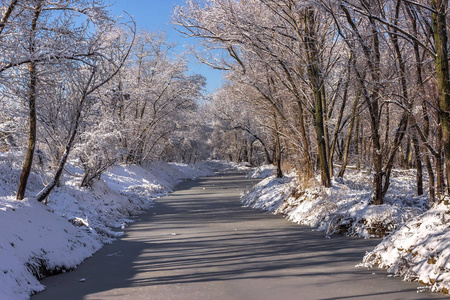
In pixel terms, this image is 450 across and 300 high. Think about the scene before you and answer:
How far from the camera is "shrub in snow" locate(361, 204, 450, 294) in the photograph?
5.62 meters

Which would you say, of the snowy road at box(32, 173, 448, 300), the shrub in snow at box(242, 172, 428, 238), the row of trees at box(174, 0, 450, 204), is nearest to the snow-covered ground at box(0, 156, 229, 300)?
the snowy road at box(32, 173, 448, 300)

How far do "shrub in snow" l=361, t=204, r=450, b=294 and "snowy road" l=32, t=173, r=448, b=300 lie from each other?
0.75 ft

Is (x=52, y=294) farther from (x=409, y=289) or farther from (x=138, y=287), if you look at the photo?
(x=409, y=289)

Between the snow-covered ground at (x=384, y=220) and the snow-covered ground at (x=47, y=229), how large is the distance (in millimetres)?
5047

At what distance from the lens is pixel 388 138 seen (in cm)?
1069

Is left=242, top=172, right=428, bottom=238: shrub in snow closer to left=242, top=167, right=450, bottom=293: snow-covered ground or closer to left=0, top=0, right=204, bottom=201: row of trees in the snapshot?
left=242, top=167, right=450, bottom=293: snow-covered ground

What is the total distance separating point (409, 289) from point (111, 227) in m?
8.42

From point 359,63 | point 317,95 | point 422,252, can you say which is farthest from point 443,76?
point 317,95

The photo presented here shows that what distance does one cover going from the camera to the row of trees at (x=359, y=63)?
7859mm

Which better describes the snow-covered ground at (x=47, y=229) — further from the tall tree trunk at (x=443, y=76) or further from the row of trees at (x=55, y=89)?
the tall tree trunk at (x=443, y=76)

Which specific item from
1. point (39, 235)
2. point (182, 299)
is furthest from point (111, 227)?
point (182, 299)

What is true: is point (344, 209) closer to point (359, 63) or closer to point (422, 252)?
point (359, 63)

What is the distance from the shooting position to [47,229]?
7609mm

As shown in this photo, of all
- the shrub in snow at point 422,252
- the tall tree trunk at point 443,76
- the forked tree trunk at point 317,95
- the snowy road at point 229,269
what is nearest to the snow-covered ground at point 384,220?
the shrub in snow at point 422,252
